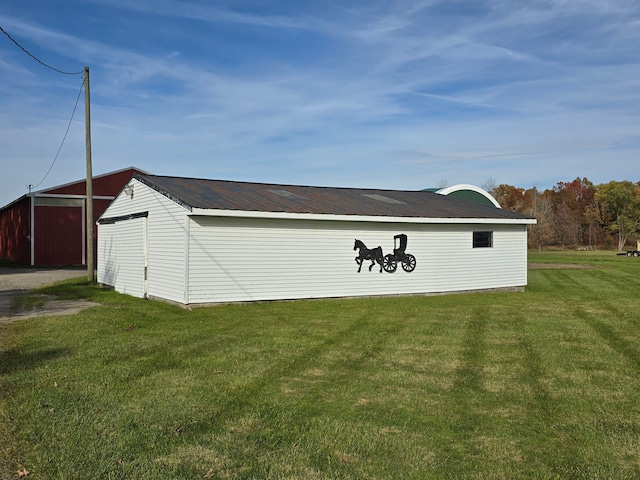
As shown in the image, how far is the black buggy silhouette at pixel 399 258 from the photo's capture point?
17844 millimetres

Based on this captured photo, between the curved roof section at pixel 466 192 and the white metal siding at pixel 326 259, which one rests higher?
the curved roof section at pixel 466 192

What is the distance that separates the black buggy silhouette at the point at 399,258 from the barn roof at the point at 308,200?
Answer: 78 centimetres

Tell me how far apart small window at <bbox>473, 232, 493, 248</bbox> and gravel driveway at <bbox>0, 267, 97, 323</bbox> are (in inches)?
460

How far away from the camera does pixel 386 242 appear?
702 inches

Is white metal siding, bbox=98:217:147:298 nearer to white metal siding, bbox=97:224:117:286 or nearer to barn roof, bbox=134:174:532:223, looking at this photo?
white metal siding, bbox=97:224:117:286

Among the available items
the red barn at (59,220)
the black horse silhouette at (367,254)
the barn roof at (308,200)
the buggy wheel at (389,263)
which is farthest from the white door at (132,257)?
the red barn at (59,220)

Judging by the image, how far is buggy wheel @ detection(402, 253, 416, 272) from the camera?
18172 mm

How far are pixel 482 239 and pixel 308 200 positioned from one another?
19.8 ft

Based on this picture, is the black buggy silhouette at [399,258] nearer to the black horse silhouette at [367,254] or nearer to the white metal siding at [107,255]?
the black horse silhouette at [367,254]

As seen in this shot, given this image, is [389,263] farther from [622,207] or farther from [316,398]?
[622,207]

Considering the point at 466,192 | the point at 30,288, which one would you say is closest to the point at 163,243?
the point at 30,288

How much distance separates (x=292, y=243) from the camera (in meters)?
16.2

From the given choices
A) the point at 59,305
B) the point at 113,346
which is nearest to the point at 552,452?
the point at 113,346

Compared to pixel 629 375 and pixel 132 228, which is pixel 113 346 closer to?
pixel 629 375
